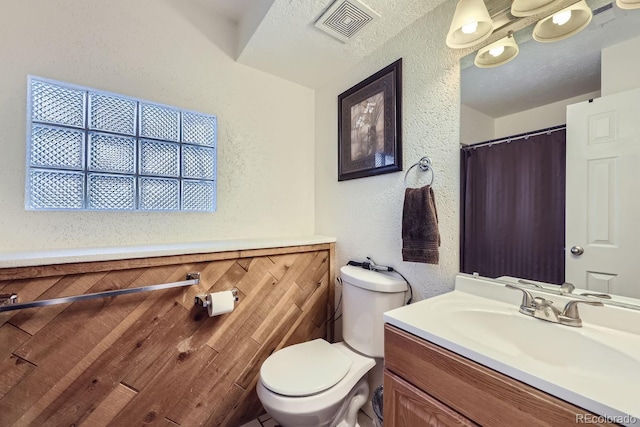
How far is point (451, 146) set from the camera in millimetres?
1186

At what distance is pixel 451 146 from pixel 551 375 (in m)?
0.92

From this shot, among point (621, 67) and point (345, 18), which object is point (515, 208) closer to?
point (621, 67)

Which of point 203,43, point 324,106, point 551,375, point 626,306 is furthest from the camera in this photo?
point 324,106

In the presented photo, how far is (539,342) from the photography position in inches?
32.4

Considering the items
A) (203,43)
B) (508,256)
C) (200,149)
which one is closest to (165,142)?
(200,149)

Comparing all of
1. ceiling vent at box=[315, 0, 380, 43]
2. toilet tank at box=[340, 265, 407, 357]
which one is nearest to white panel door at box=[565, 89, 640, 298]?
toilet tank at box=[340, 265, 407, 357]

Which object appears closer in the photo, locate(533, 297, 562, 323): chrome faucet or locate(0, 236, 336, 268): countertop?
locate(533, 297, 562, 323): chrome faucet

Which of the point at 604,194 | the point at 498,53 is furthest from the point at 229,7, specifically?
the point at 604,194

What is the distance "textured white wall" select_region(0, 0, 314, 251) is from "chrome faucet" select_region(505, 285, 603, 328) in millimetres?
1431

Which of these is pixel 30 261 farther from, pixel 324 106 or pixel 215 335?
pixel 324 106

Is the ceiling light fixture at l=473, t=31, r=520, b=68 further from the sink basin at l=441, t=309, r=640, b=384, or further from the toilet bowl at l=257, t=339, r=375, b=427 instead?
the toilet bowl at l=257, t=339, r=375, b=427

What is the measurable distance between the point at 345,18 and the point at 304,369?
5.79 feet

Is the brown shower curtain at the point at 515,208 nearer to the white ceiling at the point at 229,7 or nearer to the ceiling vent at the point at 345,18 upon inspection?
the ceiling vent at the point at 345,18

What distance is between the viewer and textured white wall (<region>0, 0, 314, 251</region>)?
1164mm
